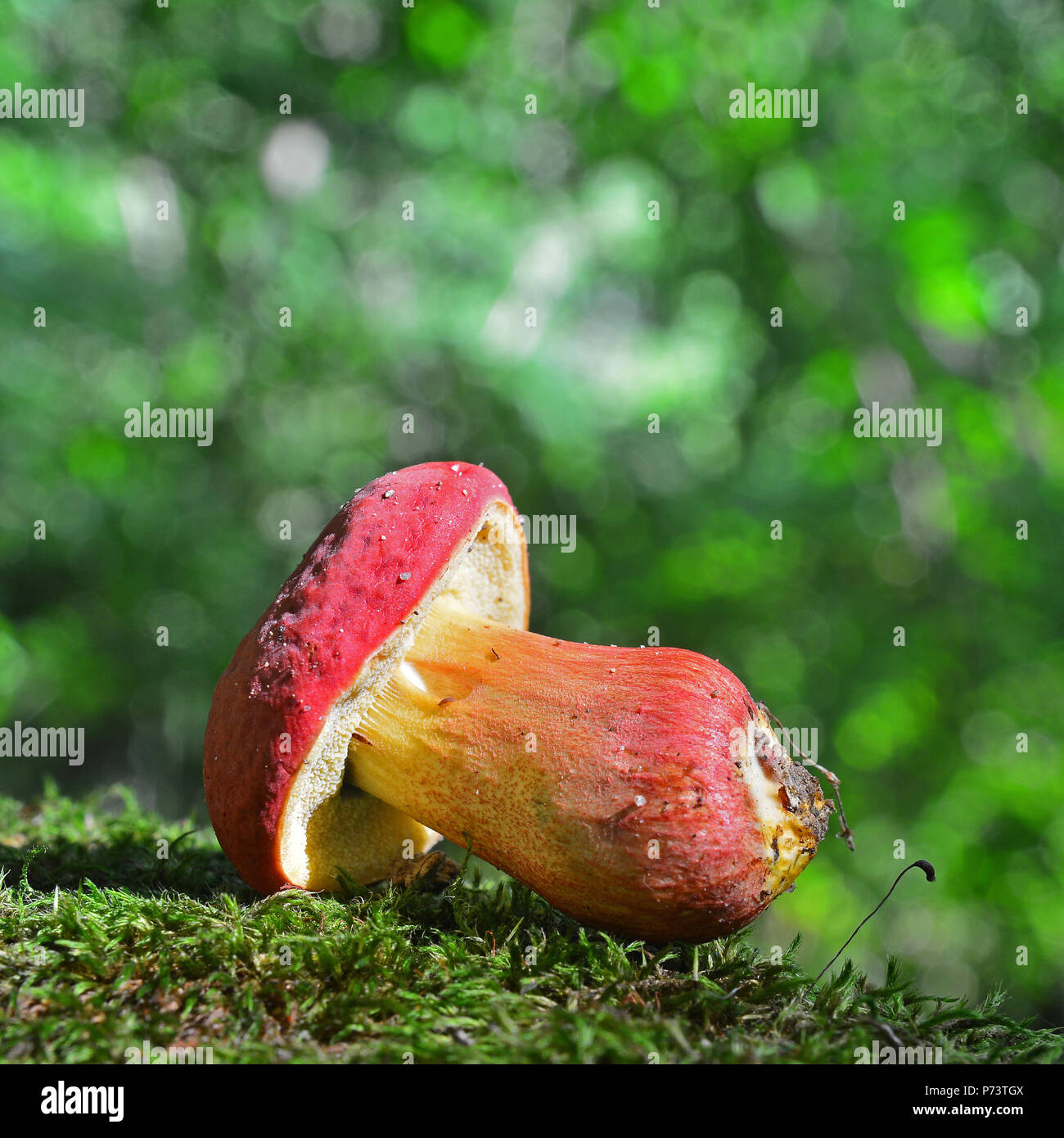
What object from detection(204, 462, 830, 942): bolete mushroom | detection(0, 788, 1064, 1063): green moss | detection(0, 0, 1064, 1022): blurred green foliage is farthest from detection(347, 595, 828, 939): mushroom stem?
detection(0, 0, 1064, 1022): blurred green foliage

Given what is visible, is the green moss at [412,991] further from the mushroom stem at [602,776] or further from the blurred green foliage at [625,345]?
the blurred green foliage at [625,345]

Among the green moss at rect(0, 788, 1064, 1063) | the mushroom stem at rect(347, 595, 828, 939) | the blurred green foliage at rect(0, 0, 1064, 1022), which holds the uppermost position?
the blurred green foliage at rect(0, 0, 1064, 1022)

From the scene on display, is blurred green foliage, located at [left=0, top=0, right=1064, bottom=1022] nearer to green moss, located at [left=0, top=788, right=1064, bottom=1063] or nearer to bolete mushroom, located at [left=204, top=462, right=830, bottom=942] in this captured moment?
bolete mushroom, located at [left=204, top=462, right=830, bottom=942]

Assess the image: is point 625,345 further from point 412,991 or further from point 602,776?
point 412,991

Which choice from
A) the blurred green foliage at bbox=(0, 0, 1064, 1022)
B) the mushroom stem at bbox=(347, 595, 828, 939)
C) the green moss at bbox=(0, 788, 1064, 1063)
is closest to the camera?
the green moss at bbox=(0, 788, 1064, 1063)

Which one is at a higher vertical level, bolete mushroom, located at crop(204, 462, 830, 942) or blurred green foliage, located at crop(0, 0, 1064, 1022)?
blurred green foliage, located at crop(0, 0, 1064, 1022)

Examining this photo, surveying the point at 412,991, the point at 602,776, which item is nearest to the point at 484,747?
the point at 602,776
